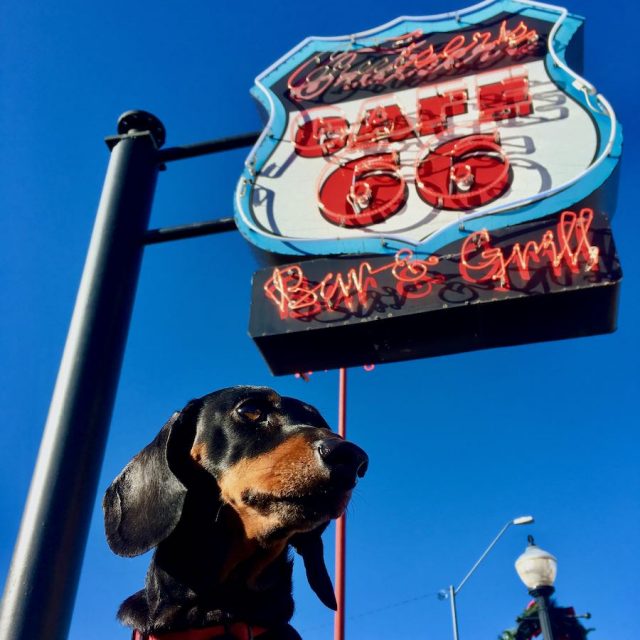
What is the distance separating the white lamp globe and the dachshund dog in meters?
4.25

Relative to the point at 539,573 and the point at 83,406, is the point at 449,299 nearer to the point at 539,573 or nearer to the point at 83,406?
the point at 539,573

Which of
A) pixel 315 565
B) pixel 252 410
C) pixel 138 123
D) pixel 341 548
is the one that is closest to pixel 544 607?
pixel 341 548

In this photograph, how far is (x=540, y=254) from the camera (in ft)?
19.1

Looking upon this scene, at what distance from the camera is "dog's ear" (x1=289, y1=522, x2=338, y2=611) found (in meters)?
2.51

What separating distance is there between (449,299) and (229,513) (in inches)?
152

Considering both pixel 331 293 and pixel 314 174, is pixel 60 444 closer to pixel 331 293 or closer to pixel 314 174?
pixel 331 293

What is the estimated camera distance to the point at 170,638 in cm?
204

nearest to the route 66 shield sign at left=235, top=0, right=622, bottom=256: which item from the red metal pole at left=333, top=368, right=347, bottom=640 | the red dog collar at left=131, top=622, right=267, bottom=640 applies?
the red metal pole at left=333, top=368, right=347, bottom=640

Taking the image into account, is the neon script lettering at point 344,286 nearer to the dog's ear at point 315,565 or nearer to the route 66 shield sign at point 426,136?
the route 66 shield sign at point 426,136

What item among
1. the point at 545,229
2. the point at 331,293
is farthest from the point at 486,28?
the point at 331,293

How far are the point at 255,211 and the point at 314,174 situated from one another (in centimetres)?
102

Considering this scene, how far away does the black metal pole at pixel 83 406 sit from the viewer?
3.84 metres

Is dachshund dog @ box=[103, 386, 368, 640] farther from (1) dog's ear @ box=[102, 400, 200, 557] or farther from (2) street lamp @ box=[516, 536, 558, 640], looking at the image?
(2) street lamp @ box=[516, 536, 558, 640]

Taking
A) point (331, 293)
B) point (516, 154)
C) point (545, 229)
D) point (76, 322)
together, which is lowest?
point (76, 322)
